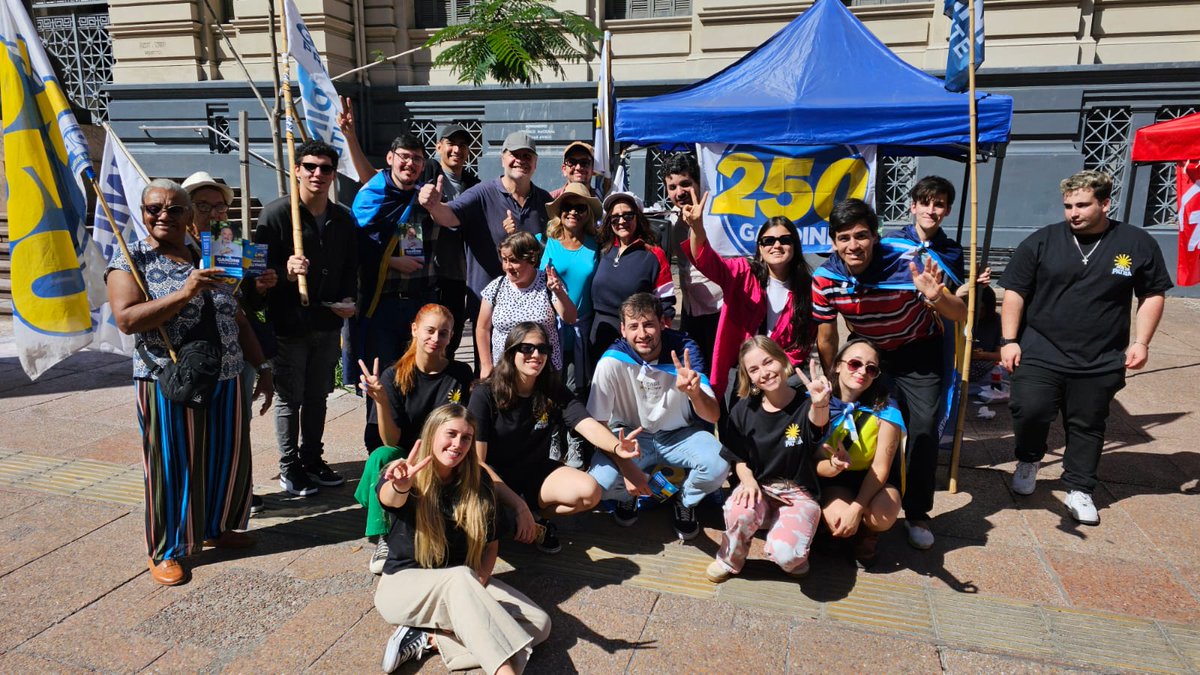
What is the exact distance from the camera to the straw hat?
4.43 m

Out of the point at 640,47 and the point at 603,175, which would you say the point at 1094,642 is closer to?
the point at 603,175

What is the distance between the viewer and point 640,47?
12891 mm

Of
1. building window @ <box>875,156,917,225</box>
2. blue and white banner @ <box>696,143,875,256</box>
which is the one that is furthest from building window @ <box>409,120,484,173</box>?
blue and white banner @ <box>696,143,875,256</box>

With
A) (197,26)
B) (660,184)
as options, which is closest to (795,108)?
(660,184)

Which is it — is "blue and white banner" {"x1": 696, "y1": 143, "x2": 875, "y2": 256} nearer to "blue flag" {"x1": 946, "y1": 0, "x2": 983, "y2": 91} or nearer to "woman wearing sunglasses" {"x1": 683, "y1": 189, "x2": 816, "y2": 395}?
"blue flag" {"x1": 946, "y1": 0, "x2": 983, "y2": 91}

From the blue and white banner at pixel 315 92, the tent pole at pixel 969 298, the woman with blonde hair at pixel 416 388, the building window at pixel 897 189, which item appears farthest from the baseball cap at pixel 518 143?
the building window at pixel 897 189

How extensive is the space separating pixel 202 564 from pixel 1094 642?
3878 millimetres

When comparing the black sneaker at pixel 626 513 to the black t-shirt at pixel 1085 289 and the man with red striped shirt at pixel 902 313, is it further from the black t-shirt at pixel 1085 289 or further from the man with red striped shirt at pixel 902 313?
the black t-shirt at pixel 1085 289

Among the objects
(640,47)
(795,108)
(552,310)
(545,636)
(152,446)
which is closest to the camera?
(545,636)

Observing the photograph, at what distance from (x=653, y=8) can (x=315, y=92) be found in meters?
8.92

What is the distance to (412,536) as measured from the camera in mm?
3051

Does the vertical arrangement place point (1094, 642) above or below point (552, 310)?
below

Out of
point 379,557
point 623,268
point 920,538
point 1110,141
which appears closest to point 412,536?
point 379,557

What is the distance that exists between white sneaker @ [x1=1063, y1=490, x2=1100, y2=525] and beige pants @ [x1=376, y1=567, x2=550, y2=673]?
3011 millimetres
